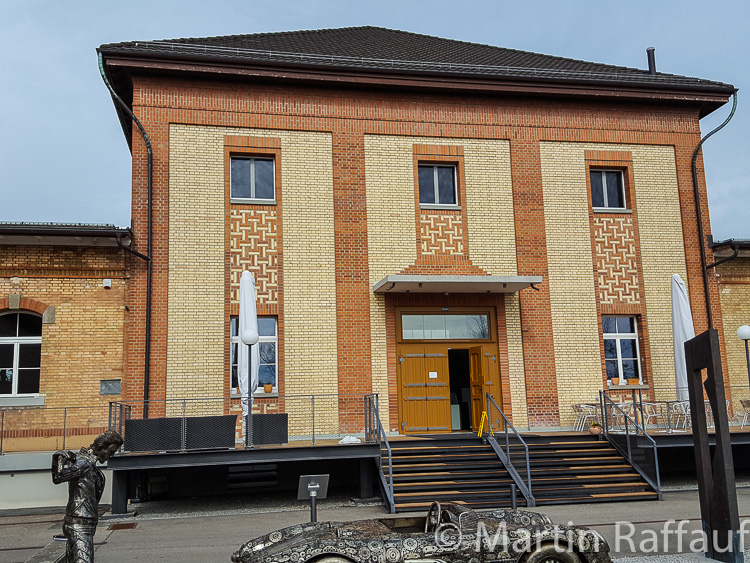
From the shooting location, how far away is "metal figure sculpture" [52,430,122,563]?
6941mm

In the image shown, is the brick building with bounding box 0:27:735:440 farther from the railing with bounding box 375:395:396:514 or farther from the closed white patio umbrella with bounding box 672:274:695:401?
the railing with bounding box 375:395:396:514

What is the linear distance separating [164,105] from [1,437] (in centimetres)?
768

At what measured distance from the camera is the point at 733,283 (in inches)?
740

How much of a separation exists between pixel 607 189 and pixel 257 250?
8883 millimetres

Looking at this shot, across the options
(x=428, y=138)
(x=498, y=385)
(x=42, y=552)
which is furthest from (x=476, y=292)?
(x=42, y=552)

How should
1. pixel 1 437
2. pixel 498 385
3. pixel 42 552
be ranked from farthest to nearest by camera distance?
pixel 498 385 → pixel 1 437 → pixel 42 552

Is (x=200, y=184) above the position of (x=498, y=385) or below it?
above

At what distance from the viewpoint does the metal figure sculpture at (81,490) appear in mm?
6941

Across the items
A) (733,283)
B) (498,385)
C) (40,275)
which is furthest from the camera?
(733,283)

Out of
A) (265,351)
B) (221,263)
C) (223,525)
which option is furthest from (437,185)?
(223,525)

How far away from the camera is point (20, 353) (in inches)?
624

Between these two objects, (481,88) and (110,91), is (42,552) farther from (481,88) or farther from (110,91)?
(481,88)

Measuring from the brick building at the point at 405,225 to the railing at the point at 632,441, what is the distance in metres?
1.32

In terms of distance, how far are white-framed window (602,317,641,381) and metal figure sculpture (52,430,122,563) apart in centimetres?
1338
